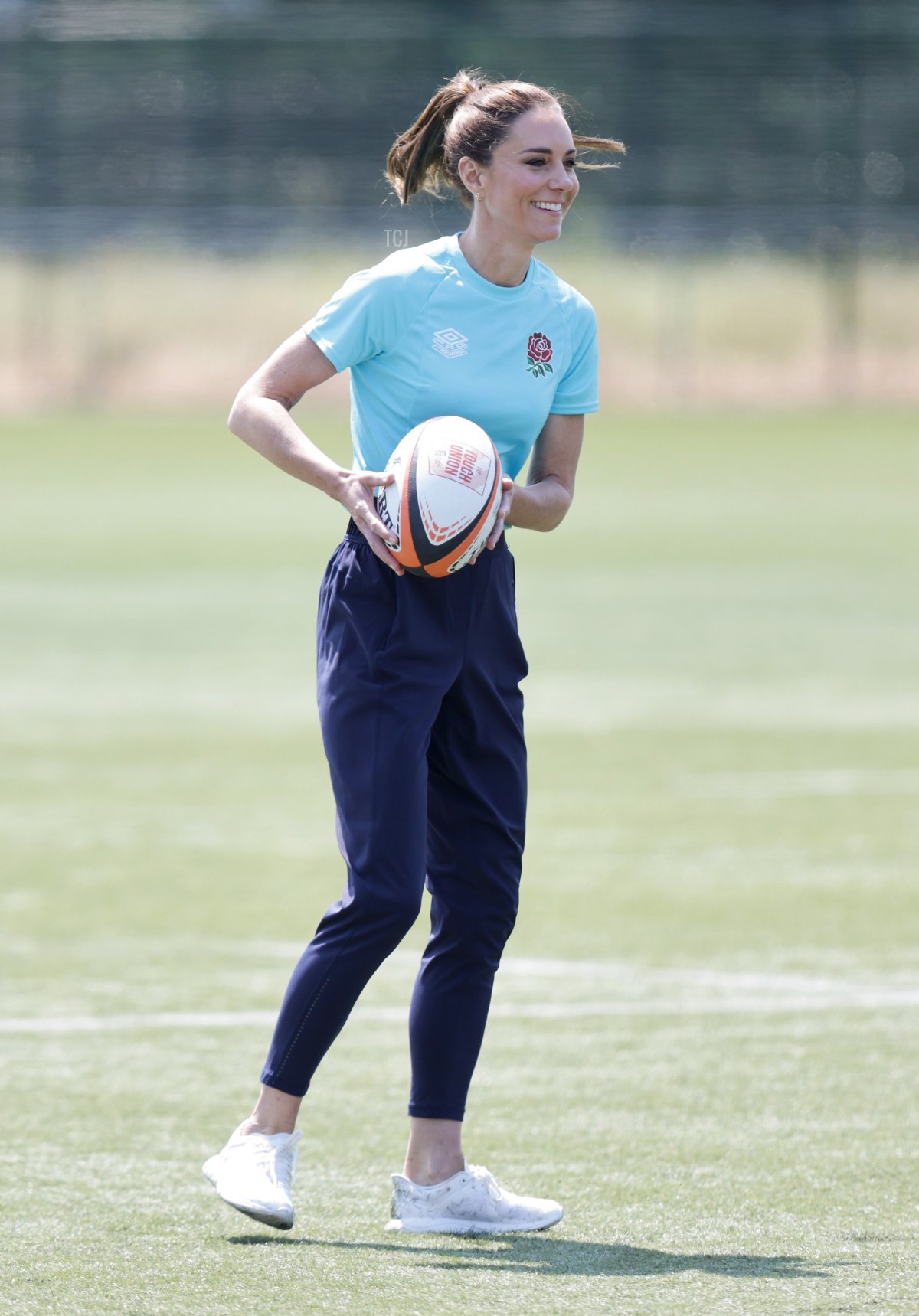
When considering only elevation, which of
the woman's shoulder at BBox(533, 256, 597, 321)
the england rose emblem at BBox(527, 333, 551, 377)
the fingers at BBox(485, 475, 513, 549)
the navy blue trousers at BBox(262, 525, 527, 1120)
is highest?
the woman's shoulder at BBox(533, 256, 597, 321)

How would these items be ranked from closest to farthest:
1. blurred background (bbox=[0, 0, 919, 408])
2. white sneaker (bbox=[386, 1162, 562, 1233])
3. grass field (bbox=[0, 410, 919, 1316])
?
grass field (bbox=[0, 410, 919, 1316]), white sneaker (bbox=[386, 1162, 562, 1233]), blurred background (bbox=[0, 0, 919, 408])

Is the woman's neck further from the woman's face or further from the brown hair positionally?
the brown hair

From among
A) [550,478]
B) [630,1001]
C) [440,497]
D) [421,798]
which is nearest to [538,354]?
[550,478]

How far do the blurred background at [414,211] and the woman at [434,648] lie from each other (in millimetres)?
32629

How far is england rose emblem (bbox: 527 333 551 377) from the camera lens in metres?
4.53

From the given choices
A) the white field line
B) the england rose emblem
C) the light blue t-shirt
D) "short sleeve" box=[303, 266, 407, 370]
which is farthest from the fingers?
the white field line

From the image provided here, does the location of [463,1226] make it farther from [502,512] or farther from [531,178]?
[531,178]

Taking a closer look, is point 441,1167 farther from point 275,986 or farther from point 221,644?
point 221,644

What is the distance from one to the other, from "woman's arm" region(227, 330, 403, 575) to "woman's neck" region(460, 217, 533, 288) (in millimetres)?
391

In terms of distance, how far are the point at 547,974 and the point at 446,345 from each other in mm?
2833

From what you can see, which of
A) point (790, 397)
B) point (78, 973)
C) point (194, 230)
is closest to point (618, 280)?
point (790, 397)

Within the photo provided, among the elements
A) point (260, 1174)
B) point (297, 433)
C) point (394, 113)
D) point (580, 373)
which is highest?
point (394, 113)

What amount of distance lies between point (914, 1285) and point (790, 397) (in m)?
34.4

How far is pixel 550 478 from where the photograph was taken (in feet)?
15.5
